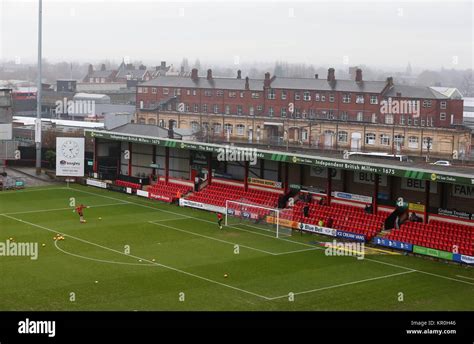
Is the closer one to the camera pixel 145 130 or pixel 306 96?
pixel 145 130

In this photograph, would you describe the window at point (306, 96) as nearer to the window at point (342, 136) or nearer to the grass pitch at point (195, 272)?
the window at point (342, 136)

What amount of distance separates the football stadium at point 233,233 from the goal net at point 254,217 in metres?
0.09

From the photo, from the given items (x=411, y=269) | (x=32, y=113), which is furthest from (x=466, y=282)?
(x=32, y=113)

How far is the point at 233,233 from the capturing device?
4838 cm

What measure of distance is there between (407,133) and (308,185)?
42765mm

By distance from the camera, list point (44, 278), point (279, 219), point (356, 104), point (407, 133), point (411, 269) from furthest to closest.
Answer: point (356, 104) < point (407, 133) < point (279, 219) < point (411, 269) < point (44, 278)

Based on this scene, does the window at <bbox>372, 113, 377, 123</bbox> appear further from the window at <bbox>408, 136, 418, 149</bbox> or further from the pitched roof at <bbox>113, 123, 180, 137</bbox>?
the pitched roof at <bbox>113, 123, 180, 137</bbox>

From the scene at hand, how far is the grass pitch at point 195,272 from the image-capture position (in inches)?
1300

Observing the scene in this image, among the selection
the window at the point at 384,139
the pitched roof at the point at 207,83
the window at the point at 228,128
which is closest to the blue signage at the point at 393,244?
the window at the point at 384,139

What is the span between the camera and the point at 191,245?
44.6 metres

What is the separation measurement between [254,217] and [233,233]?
3375 mm

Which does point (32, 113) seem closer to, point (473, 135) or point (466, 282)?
point (473, 135)
